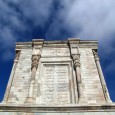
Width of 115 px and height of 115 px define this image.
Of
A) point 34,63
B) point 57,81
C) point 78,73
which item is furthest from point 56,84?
point 34,63

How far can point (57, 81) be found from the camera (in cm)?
1055

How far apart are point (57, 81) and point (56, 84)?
205 mm

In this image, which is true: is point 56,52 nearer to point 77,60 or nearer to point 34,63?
point 77,60

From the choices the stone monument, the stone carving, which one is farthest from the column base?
the stone carving

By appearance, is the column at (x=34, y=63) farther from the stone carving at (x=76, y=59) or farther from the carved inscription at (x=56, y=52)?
the stone carving at (x=76, y=59)

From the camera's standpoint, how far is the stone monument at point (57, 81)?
27.9ft

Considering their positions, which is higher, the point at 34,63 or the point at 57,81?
the point at 34,63

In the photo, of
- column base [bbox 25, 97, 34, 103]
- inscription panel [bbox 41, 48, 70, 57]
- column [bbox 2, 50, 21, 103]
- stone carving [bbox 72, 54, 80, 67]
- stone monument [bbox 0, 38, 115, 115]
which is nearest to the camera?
stone monument [bbox 0, 38, 115, 115]

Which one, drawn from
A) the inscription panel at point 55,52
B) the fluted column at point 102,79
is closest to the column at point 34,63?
the inscription panel at point 55,52

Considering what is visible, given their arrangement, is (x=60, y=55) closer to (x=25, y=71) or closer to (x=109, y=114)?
(x=25, y=71)

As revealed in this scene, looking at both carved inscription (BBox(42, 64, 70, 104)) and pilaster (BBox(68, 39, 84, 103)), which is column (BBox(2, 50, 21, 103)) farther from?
pilaster (BBox(68, 39, 84, 103))

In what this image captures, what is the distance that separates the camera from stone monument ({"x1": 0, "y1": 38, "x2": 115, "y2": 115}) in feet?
27.9

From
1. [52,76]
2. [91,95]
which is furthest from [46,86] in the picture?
[91,95]

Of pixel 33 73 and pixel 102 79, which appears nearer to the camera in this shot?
pixel 102 79
